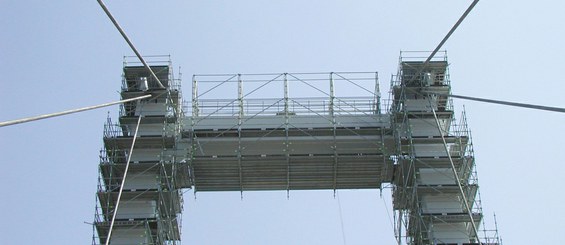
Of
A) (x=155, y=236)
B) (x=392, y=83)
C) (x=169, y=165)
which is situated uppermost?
(x=392, y=83)

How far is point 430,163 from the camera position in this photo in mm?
39781

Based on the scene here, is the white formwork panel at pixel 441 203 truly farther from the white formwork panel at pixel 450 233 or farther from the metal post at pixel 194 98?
the metal post at pixel 194 98

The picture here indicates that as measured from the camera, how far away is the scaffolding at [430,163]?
38562 millimetres

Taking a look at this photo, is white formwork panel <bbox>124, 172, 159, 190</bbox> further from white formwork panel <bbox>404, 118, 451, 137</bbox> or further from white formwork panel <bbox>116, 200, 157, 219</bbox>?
white formwork panel <bbox>404, 118, 451, 137</bbox>

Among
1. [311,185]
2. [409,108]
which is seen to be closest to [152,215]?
[311,185]

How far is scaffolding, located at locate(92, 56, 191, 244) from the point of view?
38.9m

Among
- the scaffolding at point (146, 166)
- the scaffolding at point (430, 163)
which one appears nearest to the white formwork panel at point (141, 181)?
the scaffolding at point (146, 166)

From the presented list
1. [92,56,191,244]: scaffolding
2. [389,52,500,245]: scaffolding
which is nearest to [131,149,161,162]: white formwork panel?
[92,56,191,244]: scaffolding

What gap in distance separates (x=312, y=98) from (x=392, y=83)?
3197 mm

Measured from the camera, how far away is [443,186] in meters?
39.1

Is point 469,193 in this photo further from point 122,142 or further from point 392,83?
point 122,142

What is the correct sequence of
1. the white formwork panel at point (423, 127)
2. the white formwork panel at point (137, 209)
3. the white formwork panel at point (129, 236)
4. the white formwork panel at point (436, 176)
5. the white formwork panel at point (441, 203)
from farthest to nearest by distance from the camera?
the white formwork panel at point (423, 127)
the white formwork panel at point (436, 176)
the white formwork panel at point (137, 209)
the white formwork panel at point (441, 203)
the white formwork panel at point (129, 236)

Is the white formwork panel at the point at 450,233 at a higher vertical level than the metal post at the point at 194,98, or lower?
lower

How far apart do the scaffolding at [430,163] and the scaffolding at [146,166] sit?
8112mm
